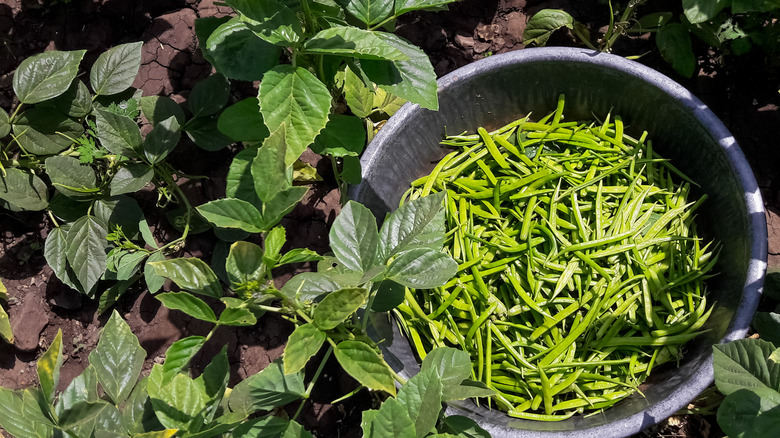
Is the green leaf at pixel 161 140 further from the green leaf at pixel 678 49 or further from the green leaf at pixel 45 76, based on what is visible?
the green leaf at pixel 678 49

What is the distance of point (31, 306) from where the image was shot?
2057 mm

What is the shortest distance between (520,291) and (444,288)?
215 millimetres

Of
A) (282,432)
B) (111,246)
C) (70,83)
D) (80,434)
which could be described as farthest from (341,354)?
(70,83)

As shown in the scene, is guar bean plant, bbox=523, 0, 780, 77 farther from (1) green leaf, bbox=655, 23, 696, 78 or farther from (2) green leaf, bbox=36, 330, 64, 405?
(2) green leaf, bbox=36, 330, 64, 405

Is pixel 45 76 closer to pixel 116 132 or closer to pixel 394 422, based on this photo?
pixel 116 132

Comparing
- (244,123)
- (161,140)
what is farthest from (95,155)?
(244,123)

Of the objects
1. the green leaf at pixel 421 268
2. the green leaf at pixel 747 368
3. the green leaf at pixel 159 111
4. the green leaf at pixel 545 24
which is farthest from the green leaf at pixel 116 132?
the green leaf at pixel 747 368

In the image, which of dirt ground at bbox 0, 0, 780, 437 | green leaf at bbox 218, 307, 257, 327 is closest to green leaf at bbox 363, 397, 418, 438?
green leaf at bbox 218, 307, 257, 327

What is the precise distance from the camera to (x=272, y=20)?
1.23 meters

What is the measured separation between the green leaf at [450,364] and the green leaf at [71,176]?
1202 mm

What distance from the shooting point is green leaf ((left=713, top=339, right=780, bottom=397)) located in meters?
1.28

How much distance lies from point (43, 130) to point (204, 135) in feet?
1.68

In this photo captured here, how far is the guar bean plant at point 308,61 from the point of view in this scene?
48.0 inches

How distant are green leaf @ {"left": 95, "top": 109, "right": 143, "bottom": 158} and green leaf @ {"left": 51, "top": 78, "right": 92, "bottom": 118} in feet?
0.55
